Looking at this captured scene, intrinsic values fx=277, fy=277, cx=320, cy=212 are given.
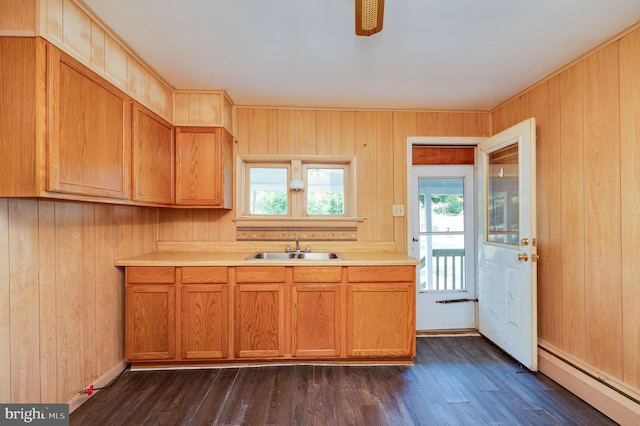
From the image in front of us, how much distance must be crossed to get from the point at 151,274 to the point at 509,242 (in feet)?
9.70

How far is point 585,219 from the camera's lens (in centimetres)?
188

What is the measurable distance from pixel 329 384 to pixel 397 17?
94.6 inches

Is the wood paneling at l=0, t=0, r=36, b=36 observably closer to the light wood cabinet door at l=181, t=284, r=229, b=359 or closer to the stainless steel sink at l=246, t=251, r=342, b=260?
the light wood cabinet door at l=181, t=284, r=229, b=359

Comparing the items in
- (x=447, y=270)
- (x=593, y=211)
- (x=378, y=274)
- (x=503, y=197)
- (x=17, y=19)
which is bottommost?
(x=447, y=270)

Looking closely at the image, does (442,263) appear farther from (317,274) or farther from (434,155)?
(317,274)

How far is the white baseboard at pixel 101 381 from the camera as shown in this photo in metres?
1.72

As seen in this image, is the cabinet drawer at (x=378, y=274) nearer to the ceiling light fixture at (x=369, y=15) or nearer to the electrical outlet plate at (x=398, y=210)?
the electrical outlet plate at (x=398, y=210)

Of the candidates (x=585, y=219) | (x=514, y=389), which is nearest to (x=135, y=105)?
(x=585, y=219)

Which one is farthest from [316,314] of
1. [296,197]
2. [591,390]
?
[591,390]

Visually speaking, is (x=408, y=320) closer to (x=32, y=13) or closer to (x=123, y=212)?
(x=123, y=212)

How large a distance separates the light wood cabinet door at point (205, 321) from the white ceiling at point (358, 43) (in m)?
1.69

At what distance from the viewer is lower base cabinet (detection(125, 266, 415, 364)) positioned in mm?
2143

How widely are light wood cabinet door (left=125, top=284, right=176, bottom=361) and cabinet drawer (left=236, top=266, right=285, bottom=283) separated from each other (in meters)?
0.54

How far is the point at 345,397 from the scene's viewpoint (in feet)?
6.11
